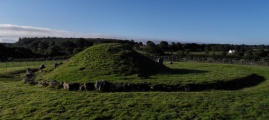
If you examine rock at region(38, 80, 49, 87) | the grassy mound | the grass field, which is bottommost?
the grass field

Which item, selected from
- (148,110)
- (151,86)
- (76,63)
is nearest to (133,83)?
(151,86)

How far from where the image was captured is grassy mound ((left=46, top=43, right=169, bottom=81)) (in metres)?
26.5

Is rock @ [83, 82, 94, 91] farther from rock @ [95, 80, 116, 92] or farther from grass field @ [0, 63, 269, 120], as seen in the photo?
grass field @ [0, 63, 269, 120]

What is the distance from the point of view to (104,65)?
28719 millimetres

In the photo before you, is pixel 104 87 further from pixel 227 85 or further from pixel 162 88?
pixel 227 85

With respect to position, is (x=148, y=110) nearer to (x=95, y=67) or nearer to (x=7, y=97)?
(x=7, y=97)

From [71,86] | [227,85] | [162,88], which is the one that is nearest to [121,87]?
[162,88]

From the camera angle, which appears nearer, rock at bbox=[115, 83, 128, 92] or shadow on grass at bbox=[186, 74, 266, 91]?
rock at bbox=[115, 83, 128, 92]

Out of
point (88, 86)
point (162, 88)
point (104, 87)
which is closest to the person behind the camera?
point (104, 87)

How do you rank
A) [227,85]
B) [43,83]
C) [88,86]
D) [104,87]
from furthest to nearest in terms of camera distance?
[227,85]
[43,83]
[88,86]
[104,87]

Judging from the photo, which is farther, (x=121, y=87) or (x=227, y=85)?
(x=227, y=85)

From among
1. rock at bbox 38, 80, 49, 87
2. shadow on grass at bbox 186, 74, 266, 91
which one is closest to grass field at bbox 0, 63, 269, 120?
rock at bbox 38, 80, 49, 87

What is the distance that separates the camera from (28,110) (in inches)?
607

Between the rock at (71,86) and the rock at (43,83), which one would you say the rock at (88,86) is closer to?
the rock at (71,86)
